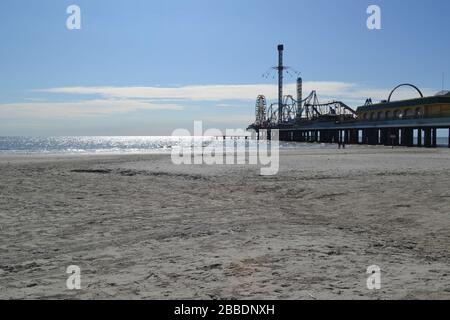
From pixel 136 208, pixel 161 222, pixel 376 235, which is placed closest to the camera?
pixel 376 235

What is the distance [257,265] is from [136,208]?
5756 millimetres

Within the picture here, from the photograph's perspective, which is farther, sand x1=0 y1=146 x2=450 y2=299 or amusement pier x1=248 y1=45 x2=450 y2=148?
amusement pier x1=248 y1=45 x2=450 y2=148

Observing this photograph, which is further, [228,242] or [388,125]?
[388,125]

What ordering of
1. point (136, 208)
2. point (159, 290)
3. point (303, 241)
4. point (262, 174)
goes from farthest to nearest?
point (262, 174) < point (136, 208) < point (303, 241) < point (159, 290)

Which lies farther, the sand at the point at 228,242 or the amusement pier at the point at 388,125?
the amusement pier at the point at 388,125

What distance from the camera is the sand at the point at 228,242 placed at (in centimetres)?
507

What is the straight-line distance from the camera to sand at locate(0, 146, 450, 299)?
16.6ft

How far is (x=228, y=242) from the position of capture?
730 cm

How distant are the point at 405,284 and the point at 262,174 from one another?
49.2ft

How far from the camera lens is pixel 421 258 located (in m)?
6.27
